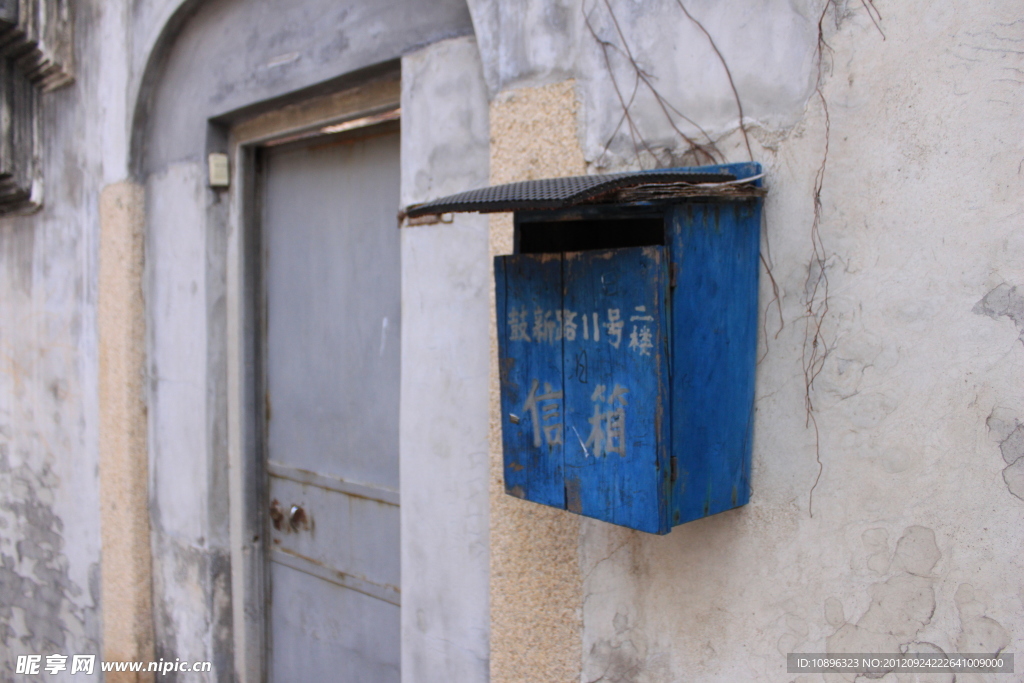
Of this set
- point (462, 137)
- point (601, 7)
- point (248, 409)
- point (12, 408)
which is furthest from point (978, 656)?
point (12, 408)

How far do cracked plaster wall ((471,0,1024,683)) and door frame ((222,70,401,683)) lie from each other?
207cm

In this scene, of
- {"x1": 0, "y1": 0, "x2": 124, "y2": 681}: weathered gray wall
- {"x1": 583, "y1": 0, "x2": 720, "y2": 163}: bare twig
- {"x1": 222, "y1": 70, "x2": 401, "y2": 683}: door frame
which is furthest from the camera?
{"x1": 0, "y1": 0, "x2": 124, "y2": 681}: weathered gray wall

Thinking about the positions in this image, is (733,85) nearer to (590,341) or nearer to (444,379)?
(590,341)

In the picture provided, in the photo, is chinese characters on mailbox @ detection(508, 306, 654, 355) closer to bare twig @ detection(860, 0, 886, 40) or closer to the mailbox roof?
the mailbox roof

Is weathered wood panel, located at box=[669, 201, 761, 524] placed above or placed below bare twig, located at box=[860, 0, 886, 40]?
below

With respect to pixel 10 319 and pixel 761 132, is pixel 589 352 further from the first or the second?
pixel 10 319

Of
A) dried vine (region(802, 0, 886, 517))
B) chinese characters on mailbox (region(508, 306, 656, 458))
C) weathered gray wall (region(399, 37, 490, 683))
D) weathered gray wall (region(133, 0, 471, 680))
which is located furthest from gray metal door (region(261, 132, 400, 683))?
dried vine (region(802, 0, 886, 517))

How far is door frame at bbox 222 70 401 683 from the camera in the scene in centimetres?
327

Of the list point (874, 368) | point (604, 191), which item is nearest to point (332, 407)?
point (604, 191)

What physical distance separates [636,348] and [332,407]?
6.19 feet

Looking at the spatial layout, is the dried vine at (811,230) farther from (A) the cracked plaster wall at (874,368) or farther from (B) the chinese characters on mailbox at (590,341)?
(B) the chinese characters on mailbox at (590,341)

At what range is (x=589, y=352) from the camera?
59.5 inches

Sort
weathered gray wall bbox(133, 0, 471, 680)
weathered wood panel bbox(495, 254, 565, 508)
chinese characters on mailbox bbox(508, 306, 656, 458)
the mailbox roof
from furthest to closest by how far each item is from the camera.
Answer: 1. weathered gray wall bbox(133, 0, 471, 680)
2. weathered wood panel bbox(495, 254, 565, 508)
3. chinese characters on mailbox bbox(508, 306, 656, 458)
4. the mailbox roof

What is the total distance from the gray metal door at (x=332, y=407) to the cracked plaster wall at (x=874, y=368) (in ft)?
4.12
